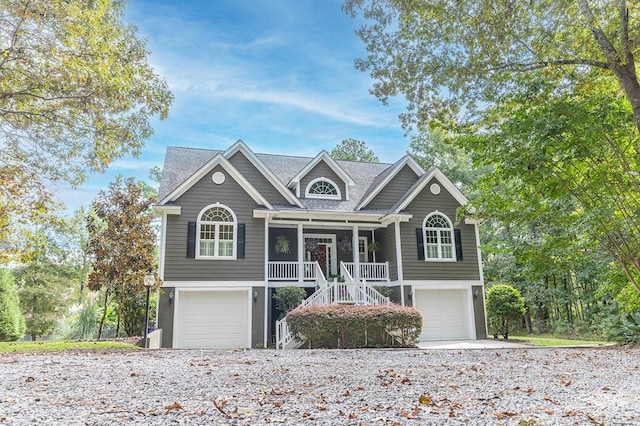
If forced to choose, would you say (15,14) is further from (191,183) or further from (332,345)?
(332,345)

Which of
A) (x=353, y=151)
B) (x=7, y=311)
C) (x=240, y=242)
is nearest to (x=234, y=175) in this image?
(x=240, y=242)

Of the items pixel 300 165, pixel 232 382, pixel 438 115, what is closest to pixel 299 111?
pixel 300 165

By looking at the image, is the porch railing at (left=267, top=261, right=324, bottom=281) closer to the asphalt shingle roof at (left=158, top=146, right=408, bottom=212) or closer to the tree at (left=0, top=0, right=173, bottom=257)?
the asphalt shingle roof at (left=158, top=146, right=408, bottom=212)

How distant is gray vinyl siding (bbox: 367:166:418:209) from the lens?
16.8 metres

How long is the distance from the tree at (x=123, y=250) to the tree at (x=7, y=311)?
5.11 meters

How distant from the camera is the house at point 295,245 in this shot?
13.9m

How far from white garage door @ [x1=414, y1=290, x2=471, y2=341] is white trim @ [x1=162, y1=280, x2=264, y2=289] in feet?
20.4

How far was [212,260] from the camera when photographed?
45.8 feet

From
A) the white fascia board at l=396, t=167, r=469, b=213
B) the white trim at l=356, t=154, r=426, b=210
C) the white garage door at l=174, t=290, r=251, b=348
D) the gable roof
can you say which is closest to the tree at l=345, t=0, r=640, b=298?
the white fascia board at l=396, t=167, r=469, b=213

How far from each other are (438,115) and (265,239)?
7731 millimetres

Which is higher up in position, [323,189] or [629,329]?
[323,189]

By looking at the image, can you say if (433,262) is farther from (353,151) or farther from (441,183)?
(353,151)

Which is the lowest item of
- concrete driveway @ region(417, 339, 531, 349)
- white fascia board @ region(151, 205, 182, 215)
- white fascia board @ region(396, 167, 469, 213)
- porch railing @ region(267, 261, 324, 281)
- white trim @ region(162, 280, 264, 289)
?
concrete driveway @ region(417, 339, 531, 349)

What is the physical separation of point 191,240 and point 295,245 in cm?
416
